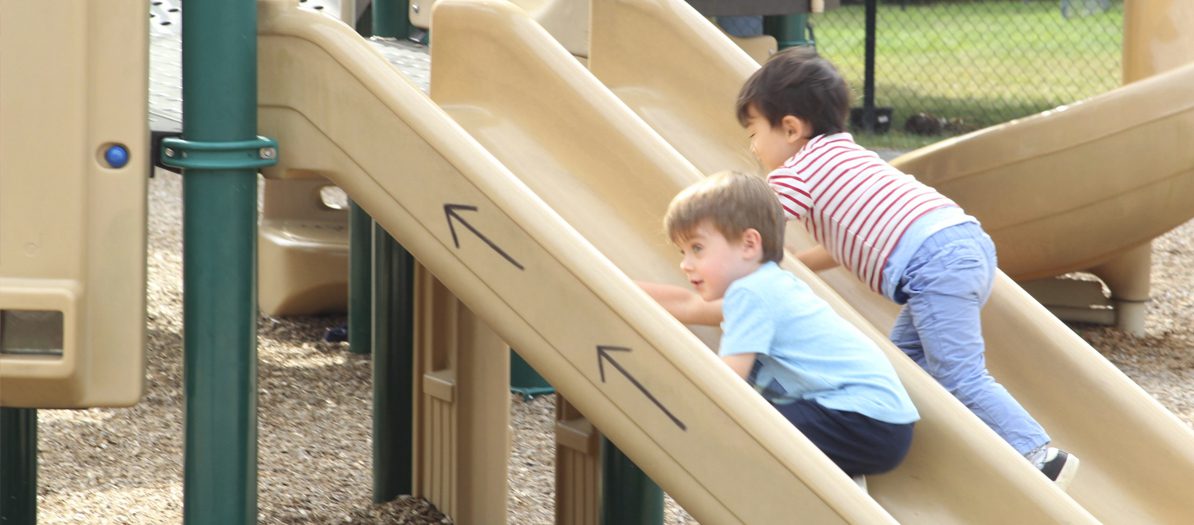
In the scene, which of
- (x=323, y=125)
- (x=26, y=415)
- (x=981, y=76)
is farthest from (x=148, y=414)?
(x=981, y=76)

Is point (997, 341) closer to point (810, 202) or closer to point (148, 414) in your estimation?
point (810, 202)

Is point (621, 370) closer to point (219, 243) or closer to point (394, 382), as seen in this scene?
point (219, 243)

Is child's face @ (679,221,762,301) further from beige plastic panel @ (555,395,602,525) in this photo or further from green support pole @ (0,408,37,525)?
green support pole @ (0,408,37,525)

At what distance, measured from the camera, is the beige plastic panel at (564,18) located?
468 cm

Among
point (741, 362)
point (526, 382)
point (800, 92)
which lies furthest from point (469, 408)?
point (526, 382)

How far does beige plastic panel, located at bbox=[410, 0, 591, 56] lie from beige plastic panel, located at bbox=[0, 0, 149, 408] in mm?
2252

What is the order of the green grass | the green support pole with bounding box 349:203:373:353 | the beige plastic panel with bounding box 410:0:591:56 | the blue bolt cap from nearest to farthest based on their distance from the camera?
1. the blue bolt cap
2. the beige plastic panel with bounding box 410:0:591:56
3. the green support pole with bounding box 349:203:373:353
4. the green grass

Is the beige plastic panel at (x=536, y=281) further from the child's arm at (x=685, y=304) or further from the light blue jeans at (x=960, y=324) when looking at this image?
the light blue jeans at (x=960, y=324)

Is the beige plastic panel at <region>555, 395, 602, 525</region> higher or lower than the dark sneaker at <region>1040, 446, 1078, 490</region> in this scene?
lower

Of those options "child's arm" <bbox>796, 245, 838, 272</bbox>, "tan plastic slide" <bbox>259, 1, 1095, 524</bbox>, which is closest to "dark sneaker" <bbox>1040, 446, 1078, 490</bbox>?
"tan plastic slide" <bbox>259, 1, 1095, 524</bbox>

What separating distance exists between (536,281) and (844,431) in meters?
0.60

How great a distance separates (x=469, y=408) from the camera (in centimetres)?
386

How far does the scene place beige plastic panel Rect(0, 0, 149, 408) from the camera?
2.46m

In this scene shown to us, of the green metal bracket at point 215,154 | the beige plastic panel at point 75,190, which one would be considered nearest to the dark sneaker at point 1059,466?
the green metal bracket at point 215,154
